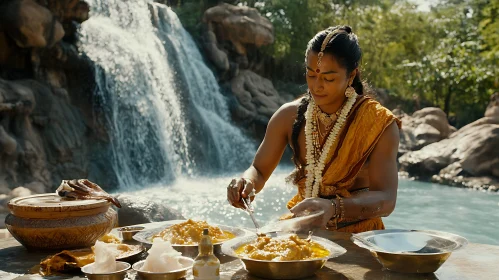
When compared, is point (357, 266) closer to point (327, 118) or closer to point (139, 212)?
point (327, 118)

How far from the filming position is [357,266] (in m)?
2.03

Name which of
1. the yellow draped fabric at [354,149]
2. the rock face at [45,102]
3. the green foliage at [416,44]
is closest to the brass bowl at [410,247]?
the yellow draped fabric at [354,149]

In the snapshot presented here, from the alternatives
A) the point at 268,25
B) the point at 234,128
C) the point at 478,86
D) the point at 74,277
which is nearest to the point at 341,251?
the point at 74,277

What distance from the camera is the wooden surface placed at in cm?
192

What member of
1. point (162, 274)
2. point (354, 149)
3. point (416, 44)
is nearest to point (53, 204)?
point (162, 274)

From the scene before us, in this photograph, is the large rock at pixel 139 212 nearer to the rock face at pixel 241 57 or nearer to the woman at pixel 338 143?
the woman at pixel 338 143

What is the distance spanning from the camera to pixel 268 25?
18.2 m

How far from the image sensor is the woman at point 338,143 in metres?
2.77

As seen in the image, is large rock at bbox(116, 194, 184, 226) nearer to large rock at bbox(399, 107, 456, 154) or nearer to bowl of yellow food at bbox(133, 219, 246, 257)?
bowl of yellow food at bbox(133, 219, 246, 257)

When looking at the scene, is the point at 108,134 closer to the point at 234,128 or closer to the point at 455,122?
the point at 234,128

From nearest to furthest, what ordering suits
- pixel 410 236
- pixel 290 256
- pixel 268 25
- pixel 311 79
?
pixel 290 256 < pixel 410 236 < pixel 311 79 < pixel 268 25

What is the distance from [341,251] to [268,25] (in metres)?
16.7

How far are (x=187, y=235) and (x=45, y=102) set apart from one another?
29.8ft

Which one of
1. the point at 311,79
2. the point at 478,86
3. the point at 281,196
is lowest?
the point at 281,196
